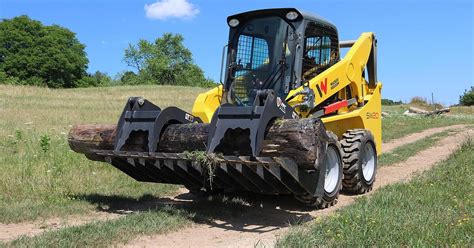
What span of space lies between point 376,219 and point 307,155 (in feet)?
3.34

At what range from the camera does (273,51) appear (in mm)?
7949

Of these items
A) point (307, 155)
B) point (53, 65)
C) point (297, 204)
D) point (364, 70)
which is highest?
point (53, 65)

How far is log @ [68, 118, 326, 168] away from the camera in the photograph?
5730 mm

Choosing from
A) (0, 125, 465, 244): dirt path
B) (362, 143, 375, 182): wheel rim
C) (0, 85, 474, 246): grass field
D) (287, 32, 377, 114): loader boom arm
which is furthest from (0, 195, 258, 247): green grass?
(362, 143, 375, 182): wheel rim

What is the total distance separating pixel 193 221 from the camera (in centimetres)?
640

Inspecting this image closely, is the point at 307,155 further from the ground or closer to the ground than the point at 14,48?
closer to the ground

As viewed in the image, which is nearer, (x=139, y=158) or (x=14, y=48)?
(x=139, y=158)

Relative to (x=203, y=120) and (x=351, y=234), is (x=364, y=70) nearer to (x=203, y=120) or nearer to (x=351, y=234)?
(x=203, y=120)

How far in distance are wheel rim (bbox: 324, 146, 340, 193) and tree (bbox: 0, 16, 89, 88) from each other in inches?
2546

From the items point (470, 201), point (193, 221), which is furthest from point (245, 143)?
point (470, 201)

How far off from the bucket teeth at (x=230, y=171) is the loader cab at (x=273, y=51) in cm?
169

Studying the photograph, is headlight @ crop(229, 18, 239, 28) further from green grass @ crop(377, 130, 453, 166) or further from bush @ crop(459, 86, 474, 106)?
bush @ crop(459, 86, 474, 106)

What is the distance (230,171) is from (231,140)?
1.64 feet

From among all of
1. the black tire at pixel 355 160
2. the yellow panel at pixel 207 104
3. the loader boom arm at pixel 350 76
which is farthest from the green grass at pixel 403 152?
the yellow panel at pixel 207 104
